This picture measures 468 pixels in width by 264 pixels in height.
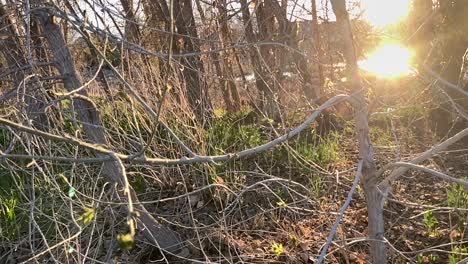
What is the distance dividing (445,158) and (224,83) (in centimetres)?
250

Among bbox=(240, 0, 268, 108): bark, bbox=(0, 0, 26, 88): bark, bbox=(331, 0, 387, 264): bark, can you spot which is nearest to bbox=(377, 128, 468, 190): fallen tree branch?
bbox=(331, 0, 387, 264): bark

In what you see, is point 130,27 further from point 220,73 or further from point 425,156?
point 425,156

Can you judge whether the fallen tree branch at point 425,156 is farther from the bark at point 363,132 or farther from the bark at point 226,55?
the bark at point 226,55

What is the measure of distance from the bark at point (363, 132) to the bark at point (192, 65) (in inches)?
83.2

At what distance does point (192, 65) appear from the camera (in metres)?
4.78

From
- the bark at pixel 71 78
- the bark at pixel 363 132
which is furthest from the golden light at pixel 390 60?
the bark at pixel 71 78

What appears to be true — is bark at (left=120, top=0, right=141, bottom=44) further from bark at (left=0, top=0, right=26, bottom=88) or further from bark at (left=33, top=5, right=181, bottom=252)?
bark at (left=33, top=5, right=181, bottom=252)

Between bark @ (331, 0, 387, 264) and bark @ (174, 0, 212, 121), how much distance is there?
2112 mm

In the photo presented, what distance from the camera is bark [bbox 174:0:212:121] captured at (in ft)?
14.0

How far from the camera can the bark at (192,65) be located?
426 cm

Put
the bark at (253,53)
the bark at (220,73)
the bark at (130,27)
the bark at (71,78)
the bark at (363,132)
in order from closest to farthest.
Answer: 1. the bark at (363,132)
2. the bark at (71,78)
3. the bark at (130,27)
4. the bark at (220,73)
5. the bark at (253,53)

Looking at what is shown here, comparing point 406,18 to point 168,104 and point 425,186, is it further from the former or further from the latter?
point 168,104

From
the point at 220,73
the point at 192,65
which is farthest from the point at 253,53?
the point at 192,65

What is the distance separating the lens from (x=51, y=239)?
10.3 feet
